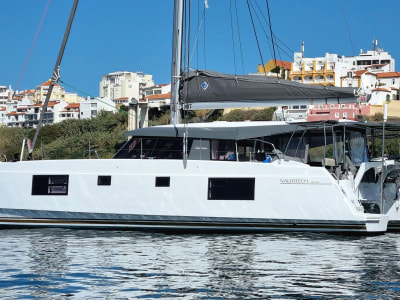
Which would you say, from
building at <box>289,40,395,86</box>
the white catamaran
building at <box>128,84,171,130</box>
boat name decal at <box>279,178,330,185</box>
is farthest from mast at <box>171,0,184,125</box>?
building at <box>289,40,395,86</box>

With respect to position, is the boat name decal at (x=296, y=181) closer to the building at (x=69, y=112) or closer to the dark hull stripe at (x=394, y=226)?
the dark hull stripe at (x=394, y=226)

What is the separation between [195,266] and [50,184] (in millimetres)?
5490

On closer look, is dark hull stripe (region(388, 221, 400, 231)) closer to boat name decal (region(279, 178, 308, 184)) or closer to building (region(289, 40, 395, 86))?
boat name decal (region(279, 178, 308, 184))

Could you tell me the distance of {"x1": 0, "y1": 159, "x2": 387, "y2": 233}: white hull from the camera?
1455 cm

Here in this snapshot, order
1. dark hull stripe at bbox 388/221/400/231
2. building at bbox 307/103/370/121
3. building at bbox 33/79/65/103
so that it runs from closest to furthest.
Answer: dark hull stripe at bbox 388/221/400/231 → building at bbox 307/103/370/121 → building at bbox 33/79/65/103

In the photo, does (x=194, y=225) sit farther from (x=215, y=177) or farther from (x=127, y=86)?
(x=127, y=86)

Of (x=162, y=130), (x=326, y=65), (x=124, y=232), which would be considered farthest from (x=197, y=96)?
(x=326, y=65)

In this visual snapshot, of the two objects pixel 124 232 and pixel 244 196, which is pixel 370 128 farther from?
pixel 124 232

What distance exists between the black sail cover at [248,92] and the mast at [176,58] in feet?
0.59

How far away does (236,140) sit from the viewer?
1559cm

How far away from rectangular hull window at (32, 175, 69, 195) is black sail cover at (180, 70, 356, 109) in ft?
11.7

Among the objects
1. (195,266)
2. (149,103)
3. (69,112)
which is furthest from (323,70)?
(195,266)

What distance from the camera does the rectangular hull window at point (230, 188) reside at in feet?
48.2

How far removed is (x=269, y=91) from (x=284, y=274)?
6272mm
